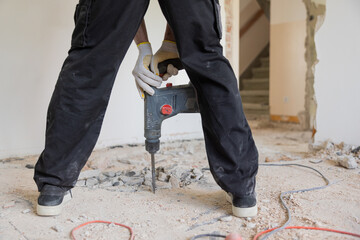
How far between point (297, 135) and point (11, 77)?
3.09 meters

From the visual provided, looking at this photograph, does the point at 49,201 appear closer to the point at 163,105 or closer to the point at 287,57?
the point at 163,105

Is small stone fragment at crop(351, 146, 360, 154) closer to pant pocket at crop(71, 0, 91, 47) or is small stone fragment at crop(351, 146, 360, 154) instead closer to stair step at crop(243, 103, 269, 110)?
pant pocket at crop(71, 0, 91, 47)

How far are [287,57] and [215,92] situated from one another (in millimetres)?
3490

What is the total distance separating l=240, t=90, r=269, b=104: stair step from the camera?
5.50 m

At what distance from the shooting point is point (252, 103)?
18.2 feet

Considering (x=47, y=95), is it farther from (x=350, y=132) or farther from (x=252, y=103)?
(x=252, y=103)

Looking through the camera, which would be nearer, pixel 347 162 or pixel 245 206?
pixel 245 206

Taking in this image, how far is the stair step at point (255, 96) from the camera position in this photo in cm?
550

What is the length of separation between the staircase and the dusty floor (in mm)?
3198

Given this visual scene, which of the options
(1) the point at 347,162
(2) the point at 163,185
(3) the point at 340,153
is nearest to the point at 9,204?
(2) the point at 163,185

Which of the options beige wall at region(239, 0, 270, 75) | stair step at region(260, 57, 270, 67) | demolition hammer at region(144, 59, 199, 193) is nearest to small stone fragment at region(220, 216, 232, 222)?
demolition hammer at region(144, 59, 199, 193)

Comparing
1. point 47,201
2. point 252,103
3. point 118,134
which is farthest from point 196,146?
point 252,103

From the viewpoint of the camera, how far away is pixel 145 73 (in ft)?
4.64

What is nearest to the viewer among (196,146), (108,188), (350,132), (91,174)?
(108,188)
